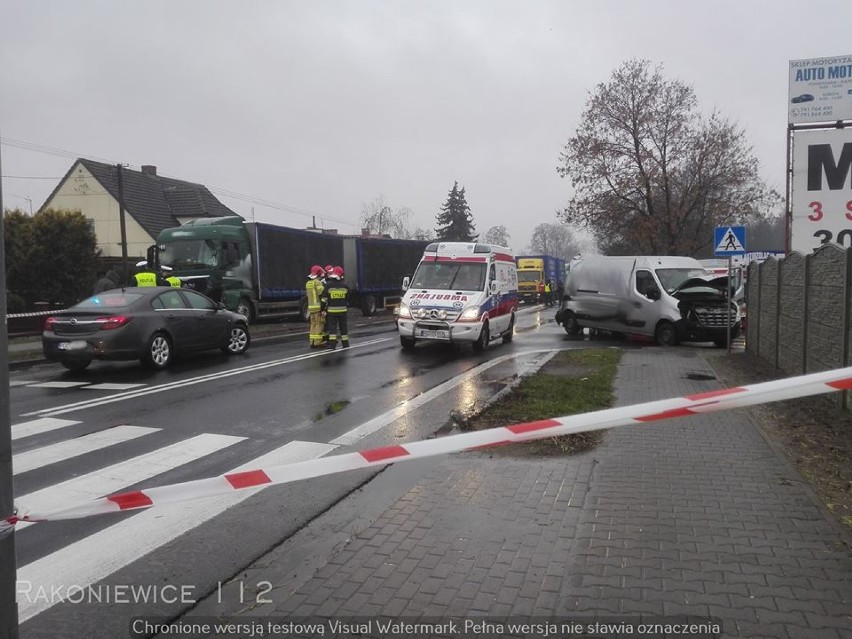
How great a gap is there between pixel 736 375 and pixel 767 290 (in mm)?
1986

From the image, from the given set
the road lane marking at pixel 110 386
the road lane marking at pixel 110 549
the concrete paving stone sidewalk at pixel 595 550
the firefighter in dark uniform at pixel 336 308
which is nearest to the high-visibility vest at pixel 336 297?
the firefighter in dark uniform at pixel 336 308

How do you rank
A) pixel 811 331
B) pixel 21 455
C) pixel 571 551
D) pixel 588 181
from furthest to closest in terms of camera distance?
1. pixel 588 181
2. pixel 811 331
3. pixel 21 455
4. pixel 571 551

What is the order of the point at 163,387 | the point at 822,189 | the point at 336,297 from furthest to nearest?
1. the point at 336,297
2. the point at 163,387
3. the point at 822,189

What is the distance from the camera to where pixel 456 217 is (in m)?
77.1

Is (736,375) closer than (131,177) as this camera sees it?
Yes

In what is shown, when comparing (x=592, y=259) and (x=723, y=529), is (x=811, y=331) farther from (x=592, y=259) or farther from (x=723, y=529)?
(x=592, y=259)

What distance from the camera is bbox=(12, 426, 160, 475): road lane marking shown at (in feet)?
19.6

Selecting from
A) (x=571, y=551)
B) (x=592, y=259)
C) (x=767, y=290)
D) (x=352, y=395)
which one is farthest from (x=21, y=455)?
(x=592, y=259)

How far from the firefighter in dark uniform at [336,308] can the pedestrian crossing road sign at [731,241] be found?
823 centimetres

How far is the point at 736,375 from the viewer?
35.9 feet

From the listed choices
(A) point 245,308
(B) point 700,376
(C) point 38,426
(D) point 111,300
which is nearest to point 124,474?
(C) point 38,426

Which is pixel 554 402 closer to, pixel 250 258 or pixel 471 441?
pixel 471 441

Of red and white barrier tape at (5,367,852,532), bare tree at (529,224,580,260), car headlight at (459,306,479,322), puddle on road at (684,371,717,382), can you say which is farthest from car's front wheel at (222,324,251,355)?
bare tree at (529,224,580,260)

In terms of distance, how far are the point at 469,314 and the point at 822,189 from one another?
22.7 ft
